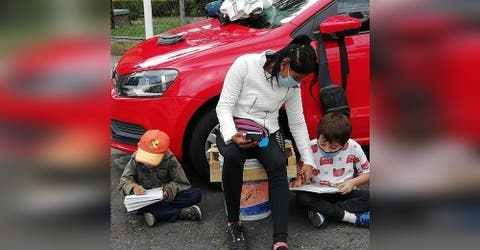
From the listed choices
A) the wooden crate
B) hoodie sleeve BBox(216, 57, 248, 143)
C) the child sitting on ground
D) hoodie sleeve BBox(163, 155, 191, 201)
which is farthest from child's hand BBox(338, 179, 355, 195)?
hoodie sleeve BBox(163, 155, 191, 201)

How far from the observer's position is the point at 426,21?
0.77m

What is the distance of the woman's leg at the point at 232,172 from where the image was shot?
116 inches

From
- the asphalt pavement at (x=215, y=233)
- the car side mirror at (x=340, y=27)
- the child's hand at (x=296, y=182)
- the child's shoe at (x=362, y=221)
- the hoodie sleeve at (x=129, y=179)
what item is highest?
the car side mirror at (x=340, y=27)

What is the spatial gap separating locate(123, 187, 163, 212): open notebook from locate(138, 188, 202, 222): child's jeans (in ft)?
0.32

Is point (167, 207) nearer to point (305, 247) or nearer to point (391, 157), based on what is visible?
point (305, 247)

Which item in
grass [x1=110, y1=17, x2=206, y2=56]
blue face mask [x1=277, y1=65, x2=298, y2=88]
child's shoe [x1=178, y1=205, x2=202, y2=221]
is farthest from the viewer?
Result: grass [x1=110, y1=17, x2=206, y2=56]

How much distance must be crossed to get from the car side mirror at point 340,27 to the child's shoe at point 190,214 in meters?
1.48

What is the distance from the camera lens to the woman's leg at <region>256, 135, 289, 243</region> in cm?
296

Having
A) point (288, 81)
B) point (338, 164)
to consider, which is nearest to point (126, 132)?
point (288, 81)

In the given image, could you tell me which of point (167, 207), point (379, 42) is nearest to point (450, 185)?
point (379, 42)

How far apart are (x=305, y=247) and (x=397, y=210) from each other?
2.29 m

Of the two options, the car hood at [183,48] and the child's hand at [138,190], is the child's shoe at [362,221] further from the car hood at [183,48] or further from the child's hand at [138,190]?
the car hood at [183,48]

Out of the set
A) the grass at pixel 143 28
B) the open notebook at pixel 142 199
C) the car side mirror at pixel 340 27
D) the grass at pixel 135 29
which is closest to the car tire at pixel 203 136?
the open notebook at pixel 142 199

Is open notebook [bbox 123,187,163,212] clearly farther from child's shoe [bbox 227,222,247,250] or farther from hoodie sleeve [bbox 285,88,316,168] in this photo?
hoodie sleeve [bbox 285,88,316,168]
